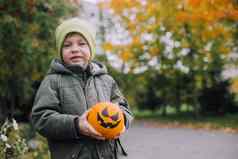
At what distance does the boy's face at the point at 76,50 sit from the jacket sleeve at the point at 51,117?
15cm

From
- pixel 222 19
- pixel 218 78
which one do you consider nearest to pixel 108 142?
pixel 222 19

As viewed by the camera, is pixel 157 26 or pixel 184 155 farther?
pixel 157 26

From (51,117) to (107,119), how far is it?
0.91ft

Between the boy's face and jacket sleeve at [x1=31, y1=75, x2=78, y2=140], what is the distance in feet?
0.49

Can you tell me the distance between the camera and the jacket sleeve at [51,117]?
2321mm

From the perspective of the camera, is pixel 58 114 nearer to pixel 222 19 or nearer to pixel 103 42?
pixel 222 19

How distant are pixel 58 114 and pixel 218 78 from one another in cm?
1932

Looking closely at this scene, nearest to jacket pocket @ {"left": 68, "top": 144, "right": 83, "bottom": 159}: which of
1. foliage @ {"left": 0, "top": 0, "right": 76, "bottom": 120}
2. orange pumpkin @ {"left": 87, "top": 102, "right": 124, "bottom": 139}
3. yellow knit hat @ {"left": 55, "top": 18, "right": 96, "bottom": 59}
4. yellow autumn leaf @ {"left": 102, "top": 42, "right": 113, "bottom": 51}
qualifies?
orange pumpkin @ {"left": 87, "top": 102, "right": 124, "bottom": 139}

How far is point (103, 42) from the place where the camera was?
22047mm

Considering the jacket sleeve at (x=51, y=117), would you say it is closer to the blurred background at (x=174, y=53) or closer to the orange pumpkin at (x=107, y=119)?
the orange pumpkin at (x=107, y=119)

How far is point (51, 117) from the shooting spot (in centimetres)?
233

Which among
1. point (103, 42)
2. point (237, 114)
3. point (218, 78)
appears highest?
point (103, 42)

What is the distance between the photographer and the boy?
7.66 feet

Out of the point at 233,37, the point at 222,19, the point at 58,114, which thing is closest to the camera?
the point at 58,114
